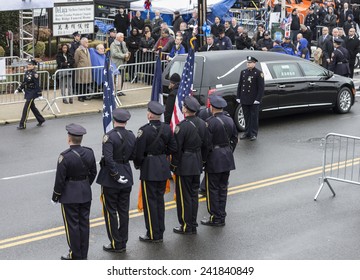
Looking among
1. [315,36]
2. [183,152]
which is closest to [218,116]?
[183,152]

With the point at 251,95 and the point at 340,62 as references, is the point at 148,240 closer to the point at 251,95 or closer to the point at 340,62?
the point at 251,95

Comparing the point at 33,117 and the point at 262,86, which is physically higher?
the point at 262,86

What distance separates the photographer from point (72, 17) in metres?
24.9

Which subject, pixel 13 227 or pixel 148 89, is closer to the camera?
pixel 13 227

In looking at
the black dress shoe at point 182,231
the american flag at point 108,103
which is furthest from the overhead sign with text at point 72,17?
the black dress shoe at point 182,231

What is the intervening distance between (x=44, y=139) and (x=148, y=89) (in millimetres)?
5839

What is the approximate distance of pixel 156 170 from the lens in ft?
37.9

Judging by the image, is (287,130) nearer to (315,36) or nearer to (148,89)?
(148,89)

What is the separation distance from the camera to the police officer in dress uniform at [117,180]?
11.1 meters

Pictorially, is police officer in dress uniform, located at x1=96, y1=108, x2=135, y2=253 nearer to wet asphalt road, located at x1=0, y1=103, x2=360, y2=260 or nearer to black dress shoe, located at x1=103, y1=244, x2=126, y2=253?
black dress shoe, located at x1=103, y1=244, x2=126, y2=253

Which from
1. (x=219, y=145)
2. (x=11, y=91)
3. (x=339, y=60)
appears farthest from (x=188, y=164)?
(x=339, y=60)

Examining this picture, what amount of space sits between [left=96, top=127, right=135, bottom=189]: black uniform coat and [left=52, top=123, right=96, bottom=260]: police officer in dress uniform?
0.86ft

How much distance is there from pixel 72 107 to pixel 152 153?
9895mm

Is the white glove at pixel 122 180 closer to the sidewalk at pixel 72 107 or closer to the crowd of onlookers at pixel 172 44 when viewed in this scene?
the sidewalk at pixel 72 107
